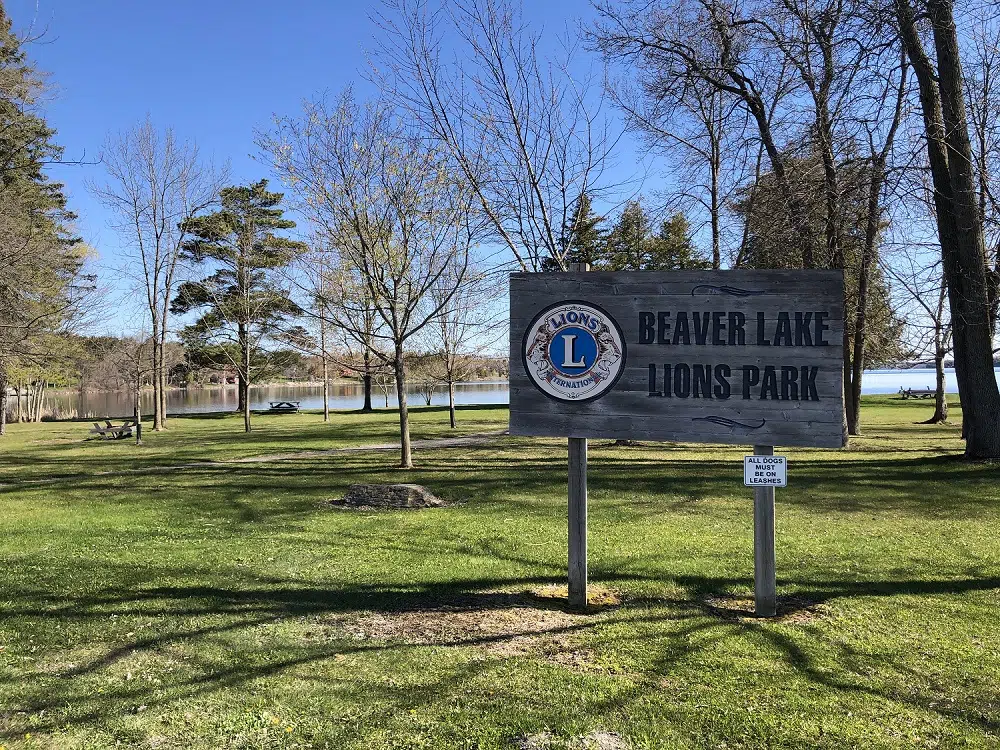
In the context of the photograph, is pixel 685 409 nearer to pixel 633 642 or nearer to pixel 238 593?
pixel 633 642

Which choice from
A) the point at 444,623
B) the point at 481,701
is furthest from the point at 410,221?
the point at 481,701

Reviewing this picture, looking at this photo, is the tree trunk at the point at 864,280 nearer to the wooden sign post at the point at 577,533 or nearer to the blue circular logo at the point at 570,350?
the blue circular logo at the point at 570,350

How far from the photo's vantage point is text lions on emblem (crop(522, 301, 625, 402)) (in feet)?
17.4

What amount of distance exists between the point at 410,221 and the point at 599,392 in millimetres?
9233

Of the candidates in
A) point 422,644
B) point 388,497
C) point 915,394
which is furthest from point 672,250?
point 422,644

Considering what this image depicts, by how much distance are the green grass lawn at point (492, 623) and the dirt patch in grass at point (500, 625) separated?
0.9 inches

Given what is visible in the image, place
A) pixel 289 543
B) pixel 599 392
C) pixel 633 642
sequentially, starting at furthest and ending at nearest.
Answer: pixel 289 543
pixel 599 392
pixel 633 642

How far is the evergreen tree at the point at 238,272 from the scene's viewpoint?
1171 inches

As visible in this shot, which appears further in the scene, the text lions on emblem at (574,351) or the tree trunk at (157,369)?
the tree trunk at (157,369)

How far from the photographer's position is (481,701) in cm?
365

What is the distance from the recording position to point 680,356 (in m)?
5.13

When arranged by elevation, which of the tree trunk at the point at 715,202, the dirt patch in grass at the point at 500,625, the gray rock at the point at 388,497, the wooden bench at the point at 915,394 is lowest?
the dirt patch in grass at the point at 500,625

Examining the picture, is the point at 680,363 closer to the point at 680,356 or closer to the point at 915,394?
the point at 680,356

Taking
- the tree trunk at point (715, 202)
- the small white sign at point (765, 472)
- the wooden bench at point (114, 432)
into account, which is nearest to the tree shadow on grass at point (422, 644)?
the small white sign at point (765, 472)
